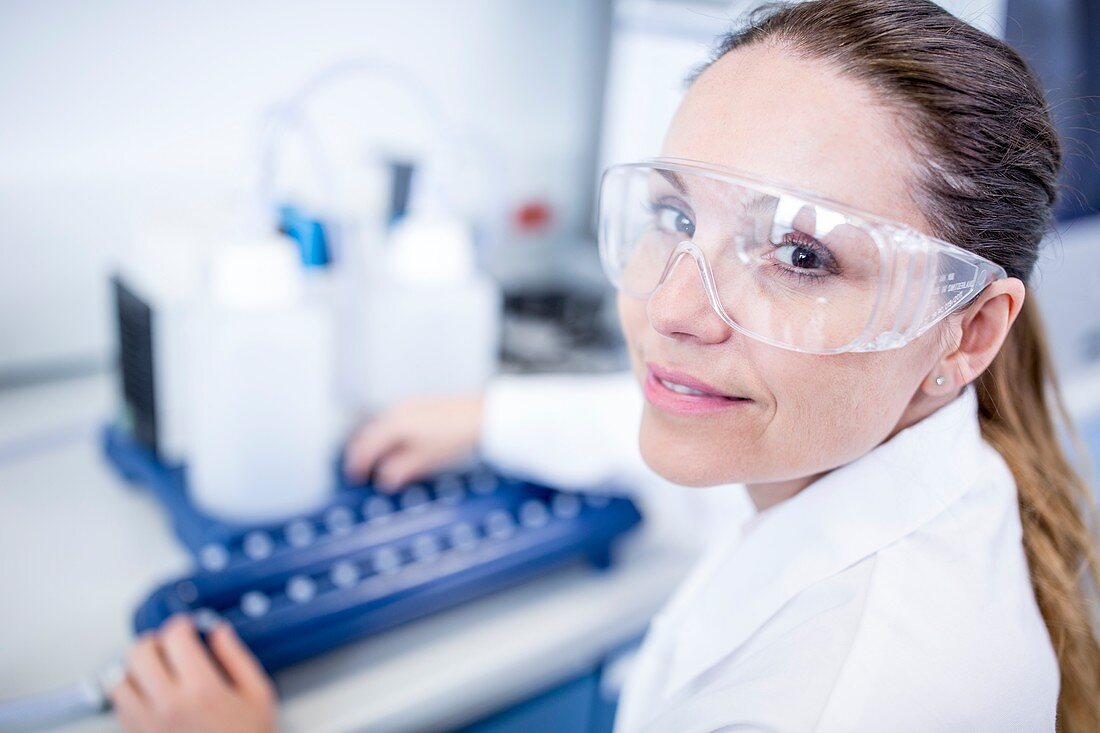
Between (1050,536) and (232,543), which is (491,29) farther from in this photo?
(1050,536)

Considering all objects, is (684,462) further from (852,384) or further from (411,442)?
(411,442)

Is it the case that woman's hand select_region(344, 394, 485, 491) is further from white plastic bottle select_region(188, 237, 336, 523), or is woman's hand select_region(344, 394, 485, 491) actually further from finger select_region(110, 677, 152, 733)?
finger select_region(110, 677, 152, 733)

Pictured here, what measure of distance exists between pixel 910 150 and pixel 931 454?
9.3 inches

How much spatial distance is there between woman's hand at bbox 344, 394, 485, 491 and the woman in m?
0.32

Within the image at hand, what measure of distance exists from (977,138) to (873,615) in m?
0.32

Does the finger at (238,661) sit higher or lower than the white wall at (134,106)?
lower

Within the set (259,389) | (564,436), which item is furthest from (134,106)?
(564,436)

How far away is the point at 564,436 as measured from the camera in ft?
3.61

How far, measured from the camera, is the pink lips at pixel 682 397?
0.69 meters

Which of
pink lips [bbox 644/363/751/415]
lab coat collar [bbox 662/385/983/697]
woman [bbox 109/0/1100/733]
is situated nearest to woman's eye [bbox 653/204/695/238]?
woman [bbox 109/0/1100/733]

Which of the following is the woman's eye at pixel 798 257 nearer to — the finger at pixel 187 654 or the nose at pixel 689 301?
the nose at pixel 689 301

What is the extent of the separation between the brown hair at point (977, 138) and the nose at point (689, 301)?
0.15 m

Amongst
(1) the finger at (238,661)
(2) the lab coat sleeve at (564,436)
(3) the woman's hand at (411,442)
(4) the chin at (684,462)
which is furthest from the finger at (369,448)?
(4) the chin at (684,462)

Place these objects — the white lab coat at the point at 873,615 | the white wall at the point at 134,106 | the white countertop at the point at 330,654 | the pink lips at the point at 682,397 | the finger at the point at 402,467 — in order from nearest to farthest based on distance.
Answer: the white lab coat at the point at 873,615 < the pink lips at the point at 682,397 < the white countertop at the point at 330,654 < the finger at the point at 402,467 < the white wall at the point at 134,106
